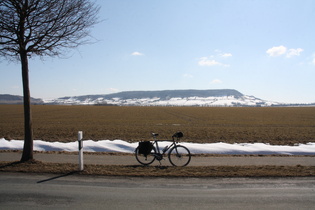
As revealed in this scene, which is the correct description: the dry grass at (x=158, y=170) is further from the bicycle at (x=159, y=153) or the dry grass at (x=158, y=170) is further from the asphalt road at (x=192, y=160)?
the asphalt road at (x=192, y=160)

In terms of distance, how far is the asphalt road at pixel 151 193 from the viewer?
4340 millimetres

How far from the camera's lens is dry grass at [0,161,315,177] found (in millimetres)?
6327

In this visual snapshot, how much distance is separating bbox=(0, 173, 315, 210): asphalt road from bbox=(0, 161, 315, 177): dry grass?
34cm

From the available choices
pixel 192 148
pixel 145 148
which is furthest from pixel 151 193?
pixel 192 148

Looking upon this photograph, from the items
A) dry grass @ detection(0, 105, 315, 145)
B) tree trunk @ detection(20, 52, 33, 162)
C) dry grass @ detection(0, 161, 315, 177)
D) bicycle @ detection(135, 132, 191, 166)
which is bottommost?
dry grass @ detection(0, 105, 315, 145)

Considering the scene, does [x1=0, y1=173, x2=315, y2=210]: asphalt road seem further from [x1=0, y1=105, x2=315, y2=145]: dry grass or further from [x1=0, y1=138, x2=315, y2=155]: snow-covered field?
[x1=0, y1=105, x2=315, y2=145]: dry grass

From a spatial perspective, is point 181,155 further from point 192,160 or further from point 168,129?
point 168,129

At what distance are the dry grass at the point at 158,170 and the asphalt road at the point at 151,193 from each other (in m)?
0.34

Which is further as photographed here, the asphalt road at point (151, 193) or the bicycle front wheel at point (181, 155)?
the bicycle front wheel at point (181, 155)

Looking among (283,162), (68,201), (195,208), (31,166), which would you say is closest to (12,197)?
(68,201)

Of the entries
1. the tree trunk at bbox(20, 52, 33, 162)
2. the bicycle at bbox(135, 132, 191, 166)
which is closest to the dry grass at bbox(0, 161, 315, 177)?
the tree trunk at bbox(20, 52, 33, 162)

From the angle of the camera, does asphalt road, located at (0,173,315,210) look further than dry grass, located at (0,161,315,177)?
No

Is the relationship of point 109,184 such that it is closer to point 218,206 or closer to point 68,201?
point 68,201

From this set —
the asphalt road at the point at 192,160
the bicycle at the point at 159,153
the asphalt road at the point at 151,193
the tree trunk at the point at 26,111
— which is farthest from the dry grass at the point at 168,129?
the asphalt road at the point at 151,193
